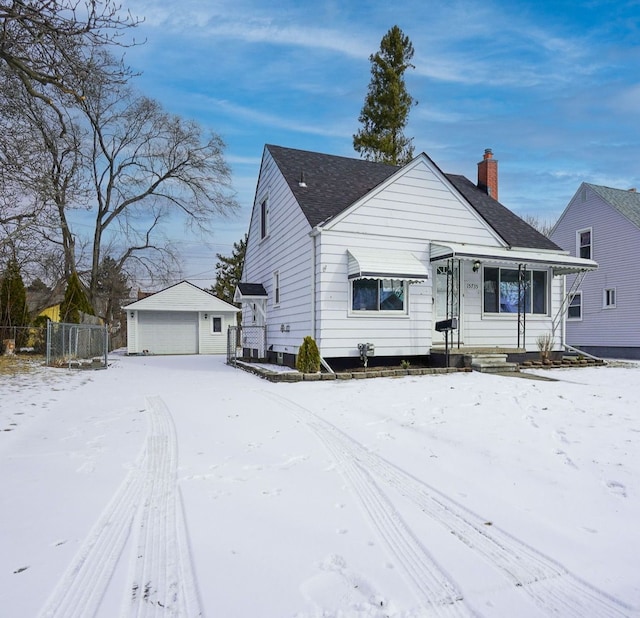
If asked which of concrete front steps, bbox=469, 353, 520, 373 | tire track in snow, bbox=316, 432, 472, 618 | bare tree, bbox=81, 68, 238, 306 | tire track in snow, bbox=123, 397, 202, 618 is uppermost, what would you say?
bare tree, bbox=81, 68, 238, 306

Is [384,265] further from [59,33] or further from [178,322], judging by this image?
[178,322]

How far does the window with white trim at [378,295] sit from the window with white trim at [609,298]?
13.5m

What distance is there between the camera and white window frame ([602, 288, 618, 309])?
1970cm

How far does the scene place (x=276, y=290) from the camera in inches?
561

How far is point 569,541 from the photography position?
2621 mm

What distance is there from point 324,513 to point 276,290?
11516 millimetres

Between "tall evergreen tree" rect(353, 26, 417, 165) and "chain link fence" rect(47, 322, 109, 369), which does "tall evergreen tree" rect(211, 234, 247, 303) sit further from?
"chain link fence" rect(47, 322, 109, 369)

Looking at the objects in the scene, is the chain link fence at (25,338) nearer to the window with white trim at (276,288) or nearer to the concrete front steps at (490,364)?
the window with white trim at (276,288)

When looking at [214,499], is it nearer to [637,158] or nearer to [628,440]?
[628,440]

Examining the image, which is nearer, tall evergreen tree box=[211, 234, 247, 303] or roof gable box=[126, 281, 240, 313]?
roof gable box=[126, 281, 240, 313]

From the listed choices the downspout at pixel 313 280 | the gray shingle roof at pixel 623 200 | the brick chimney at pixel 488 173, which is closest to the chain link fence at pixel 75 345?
the downspout at pixel 313 280

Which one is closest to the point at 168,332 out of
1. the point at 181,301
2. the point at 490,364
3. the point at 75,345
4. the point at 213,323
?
the point at 181,301

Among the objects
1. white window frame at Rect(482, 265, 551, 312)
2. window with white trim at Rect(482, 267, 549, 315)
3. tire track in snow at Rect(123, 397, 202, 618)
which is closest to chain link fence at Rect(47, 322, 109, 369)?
tire track in snow at Rect(123, 397, 202, 618)

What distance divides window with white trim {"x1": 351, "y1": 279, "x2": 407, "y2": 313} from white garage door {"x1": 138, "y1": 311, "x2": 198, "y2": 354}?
15.8 metres
